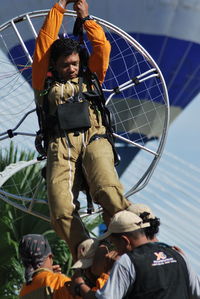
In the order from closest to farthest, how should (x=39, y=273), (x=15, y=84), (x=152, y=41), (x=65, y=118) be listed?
(x=39, y=273)
(x=65, y=118)
(x=15, y=84)
(x=152, y=41)

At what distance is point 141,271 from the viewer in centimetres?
521

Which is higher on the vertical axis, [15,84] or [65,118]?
[65,118]

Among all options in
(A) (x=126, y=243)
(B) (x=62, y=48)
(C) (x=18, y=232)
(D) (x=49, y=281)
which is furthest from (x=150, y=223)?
(C) (x=18, y=232)

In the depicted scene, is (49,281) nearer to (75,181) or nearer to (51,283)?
(51,283)

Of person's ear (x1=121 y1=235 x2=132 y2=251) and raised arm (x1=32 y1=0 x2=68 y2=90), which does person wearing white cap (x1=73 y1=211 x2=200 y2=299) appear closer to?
person's ear (x1=121 y1=235 x2=132 y2=251)

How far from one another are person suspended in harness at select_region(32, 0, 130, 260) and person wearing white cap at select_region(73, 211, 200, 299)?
91 centimetres

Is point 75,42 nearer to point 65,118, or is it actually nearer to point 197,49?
point 65,118

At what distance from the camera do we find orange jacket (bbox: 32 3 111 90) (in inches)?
274

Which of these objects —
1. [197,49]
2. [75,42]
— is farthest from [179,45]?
[75,42]

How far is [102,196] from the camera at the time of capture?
20.8 ft

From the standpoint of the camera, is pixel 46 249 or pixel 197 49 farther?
pixel 197 49

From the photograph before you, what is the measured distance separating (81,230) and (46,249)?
0.29 metres

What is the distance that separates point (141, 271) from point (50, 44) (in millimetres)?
2416

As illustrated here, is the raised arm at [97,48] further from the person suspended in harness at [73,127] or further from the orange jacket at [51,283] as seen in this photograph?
the orange jacket at [51,283]
